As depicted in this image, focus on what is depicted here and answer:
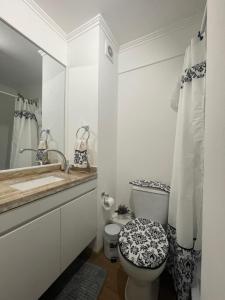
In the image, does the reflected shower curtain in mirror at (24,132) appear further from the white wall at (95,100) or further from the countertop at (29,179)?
the white wall at (95,100)

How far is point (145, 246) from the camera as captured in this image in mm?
969

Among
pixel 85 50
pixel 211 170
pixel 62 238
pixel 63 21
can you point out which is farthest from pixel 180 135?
pixel 63 21

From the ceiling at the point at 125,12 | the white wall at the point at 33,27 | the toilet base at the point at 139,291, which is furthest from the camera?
the ceiling at the point at 125,12

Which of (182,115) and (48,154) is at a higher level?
(182,115)

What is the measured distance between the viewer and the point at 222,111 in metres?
0.45

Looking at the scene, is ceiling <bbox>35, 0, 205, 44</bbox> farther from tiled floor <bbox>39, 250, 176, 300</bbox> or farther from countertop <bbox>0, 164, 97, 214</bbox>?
tiled floor <bbox>39, 250, 176, 300</bbox>

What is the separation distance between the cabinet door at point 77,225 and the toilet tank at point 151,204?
0.42m

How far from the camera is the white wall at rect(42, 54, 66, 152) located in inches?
59.9

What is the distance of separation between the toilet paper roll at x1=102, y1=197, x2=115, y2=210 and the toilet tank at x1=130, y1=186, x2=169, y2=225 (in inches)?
9.6

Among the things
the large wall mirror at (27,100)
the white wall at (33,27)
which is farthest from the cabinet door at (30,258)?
the white wall at (33,27)

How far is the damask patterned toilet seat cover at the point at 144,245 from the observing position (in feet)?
2.87

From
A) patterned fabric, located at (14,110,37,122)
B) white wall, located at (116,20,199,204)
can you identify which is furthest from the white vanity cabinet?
patterned fabric, located at (14,110,37,122)

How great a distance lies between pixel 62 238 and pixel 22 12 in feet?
5.89

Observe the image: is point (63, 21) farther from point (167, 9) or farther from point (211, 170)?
point (211, 170)
